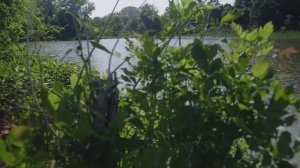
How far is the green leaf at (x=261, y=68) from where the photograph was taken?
4.42ft

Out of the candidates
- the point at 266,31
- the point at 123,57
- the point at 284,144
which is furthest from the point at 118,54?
the point at 123,57

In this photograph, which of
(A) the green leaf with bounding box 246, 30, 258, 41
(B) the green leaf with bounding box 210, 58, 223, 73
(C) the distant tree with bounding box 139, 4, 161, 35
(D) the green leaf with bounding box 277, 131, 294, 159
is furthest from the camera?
(C) the distant tree with bounding box 139, 4, 161, 35

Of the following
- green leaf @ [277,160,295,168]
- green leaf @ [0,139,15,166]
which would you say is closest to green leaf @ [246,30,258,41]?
green leaf @ [277,160,295,168]

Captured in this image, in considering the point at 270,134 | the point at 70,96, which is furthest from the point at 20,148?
the point at 270,134

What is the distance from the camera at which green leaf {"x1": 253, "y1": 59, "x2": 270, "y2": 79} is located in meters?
1.35

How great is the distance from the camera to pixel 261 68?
1363 millimetres

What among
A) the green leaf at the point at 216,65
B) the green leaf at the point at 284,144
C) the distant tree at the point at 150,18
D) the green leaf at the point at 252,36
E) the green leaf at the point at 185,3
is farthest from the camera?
the distant tree at the point at 150,18

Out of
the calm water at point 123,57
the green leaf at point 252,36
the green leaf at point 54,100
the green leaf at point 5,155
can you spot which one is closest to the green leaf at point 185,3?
the calm water at point 123,57

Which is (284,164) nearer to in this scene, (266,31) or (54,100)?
(266,31)

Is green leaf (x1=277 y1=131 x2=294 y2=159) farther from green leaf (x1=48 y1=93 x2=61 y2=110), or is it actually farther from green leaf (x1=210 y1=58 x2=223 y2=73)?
green leaf (x1=48 y1=93 x2=61 y2=110)

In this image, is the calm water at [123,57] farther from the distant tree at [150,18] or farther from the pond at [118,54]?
the distant tree at [150,18]

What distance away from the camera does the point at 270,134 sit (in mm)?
1315

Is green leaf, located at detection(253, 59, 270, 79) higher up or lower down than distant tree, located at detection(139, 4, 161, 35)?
lower down

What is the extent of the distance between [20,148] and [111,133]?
0.33 meters
